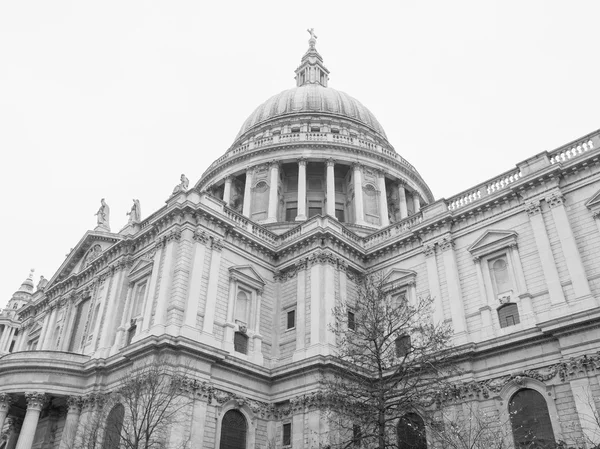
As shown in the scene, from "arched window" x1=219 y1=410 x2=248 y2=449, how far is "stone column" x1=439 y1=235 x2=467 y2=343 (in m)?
11.6

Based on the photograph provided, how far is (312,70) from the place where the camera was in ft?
214

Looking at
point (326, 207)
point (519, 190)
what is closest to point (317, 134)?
point (326, 207)

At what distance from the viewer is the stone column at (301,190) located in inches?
1740

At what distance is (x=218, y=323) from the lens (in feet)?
92.8

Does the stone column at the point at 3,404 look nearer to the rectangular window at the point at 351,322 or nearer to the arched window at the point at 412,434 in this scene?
the rectangular window at the point at 351,322

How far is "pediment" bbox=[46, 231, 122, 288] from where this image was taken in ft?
115

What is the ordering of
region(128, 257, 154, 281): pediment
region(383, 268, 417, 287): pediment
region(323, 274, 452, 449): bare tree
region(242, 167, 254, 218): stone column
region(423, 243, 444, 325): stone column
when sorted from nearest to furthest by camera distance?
region(323, 274, 452, 449): bare tree < region(423, 243, 444, 325): stone column < region(128, 257, 154, 281): pediment < region(383, 268, 417, 287): pediment < region(242, 167, 254, 218): stone column

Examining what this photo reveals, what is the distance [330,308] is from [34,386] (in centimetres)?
1601

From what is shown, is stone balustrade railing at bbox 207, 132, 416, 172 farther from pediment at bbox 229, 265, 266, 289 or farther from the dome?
pediment at bbox 229, 265, 266, 289

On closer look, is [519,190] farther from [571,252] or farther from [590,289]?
[590,289]

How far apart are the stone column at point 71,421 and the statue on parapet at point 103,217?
13.4m

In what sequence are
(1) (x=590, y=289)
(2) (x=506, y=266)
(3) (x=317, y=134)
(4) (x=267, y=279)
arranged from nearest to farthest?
(1) (x=590, y=289)
(2) (x=506, y=266)
(4) (x=267, y=279)
(3) (x=317, y=134)

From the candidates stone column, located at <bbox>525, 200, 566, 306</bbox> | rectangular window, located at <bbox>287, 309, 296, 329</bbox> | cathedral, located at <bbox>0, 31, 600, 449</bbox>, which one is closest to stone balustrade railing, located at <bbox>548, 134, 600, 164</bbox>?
cathedral, located at <bbox>0, 31, 600, 449</bbox>

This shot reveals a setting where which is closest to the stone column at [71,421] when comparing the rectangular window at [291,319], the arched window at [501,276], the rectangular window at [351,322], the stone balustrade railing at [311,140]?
the rectangular window at [291,319]
